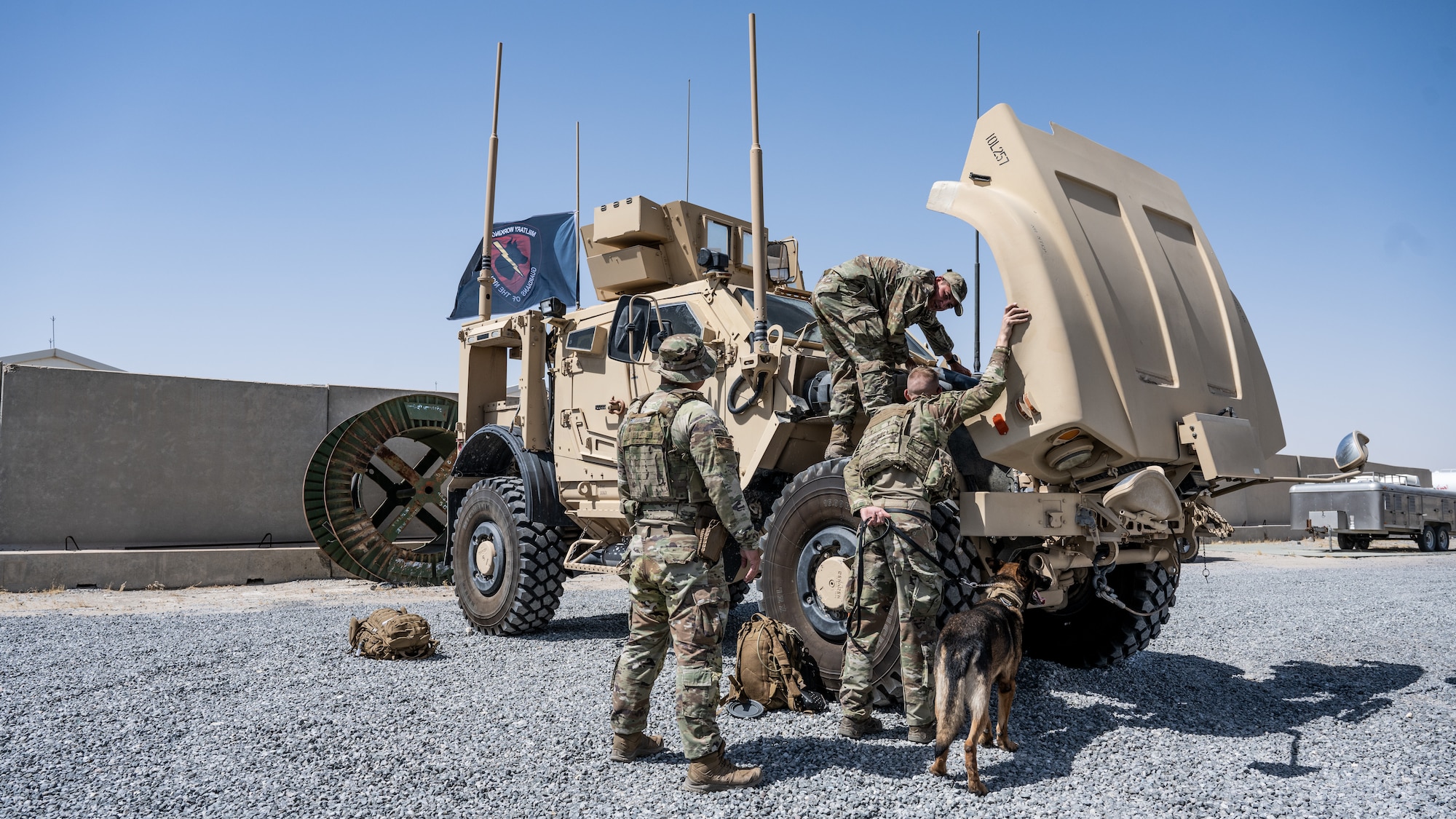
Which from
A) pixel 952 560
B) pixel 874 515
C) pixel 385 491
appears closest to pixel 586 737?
pixel 874 515

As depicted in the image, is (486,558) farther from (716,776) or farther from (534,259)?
(534,259)

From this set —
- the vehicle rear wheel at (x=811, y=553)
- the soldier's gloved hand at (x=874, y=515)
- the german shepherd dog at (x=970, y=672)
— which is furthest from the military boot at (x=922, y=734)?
the soldier's gloved hand at (x=874, y=515)

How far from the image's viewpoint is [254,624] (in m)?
7.43

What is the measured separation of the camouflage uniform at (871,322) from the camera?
4715 millimetres

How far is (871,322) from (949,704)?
192 cm

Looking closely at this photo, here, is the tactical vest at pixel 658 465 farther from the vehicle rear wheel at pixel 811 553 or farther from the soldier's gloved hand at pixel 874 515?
the vehicle rear wheel at pixel 811 553

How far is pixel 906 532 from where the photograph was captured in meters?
4.09

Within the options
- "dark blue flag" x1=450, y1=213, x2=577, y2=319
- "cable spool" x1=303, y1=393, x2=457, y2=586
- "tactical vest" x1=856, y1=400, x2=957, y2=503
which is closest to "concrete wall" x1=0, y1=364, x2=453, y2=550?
"cable spool" x1=303, y1=393, x2=457, y2=586

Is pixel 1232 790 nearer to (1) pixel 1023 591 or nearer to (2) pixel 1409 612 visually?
(1) pixel 1023 591

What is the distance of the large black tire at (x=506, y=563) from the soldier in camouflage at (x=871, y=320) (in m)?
2.96

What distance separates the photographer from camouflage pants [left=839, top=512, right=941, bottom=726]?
4.05 metres

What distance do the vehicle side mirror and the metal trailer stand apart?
15.4 m

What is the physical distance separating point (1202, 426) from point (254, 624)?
6.75 metres

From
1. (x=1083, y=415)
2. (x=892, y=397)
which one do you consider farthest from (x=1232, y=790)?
(x=892, y=397)
